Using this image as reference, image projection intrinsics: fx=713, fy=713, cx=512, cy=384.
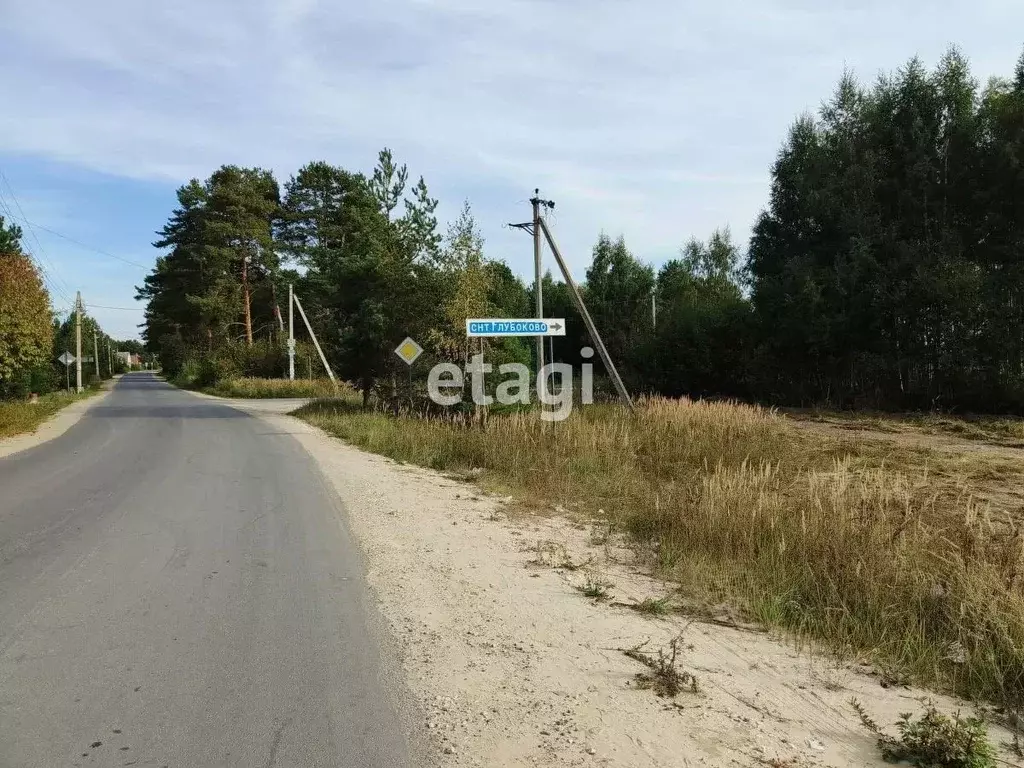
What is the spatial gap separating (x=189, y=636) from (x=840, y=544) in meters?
4.97

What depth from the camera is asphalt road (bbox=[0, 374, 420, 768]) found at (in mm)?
3260

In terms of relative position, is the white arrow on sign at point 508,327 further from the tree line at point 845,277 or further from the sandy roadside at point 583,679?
the sandy roadside at point 583,679

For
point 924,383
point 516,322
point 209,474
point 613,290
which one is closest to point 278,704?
point 209,474

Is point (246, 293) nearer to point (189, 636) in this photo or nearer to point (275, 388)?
point (275, 388)

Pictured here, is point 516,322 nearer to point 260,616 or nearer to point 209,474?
point 209,474

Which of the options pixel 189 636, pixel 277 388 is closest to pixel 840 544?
pixel 189 636

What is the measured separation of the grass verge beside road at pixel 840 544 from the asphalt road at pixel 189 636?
293 cm

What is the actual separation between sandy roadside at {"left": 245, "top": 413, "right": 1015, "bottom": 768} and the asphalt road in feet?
1.06

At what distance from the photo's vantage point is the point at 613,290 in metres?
42.9

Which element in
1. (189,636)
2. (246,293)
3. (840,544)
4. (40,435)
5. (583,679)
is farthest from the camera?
(246,293)

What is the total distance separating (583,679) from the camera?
13.1ft

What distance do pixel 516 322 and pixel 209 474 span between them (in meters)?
7.41

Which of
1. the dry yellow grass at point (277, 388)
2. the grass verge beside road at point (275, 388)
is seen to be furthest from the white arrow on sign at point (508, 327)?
the dry yellow grass at point (277, 388)

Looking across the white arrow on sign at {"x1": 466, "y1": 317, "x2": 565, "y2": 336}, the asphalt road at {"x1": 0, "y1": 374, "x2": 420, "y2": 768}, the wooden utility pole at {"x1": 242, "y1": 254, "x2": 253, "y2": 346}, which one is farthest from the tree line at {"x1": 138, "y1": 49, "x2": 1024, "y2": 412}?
the wooden utility pole at {"x1": 242, "y1": 254, "x2": 253, "y2": 346}
